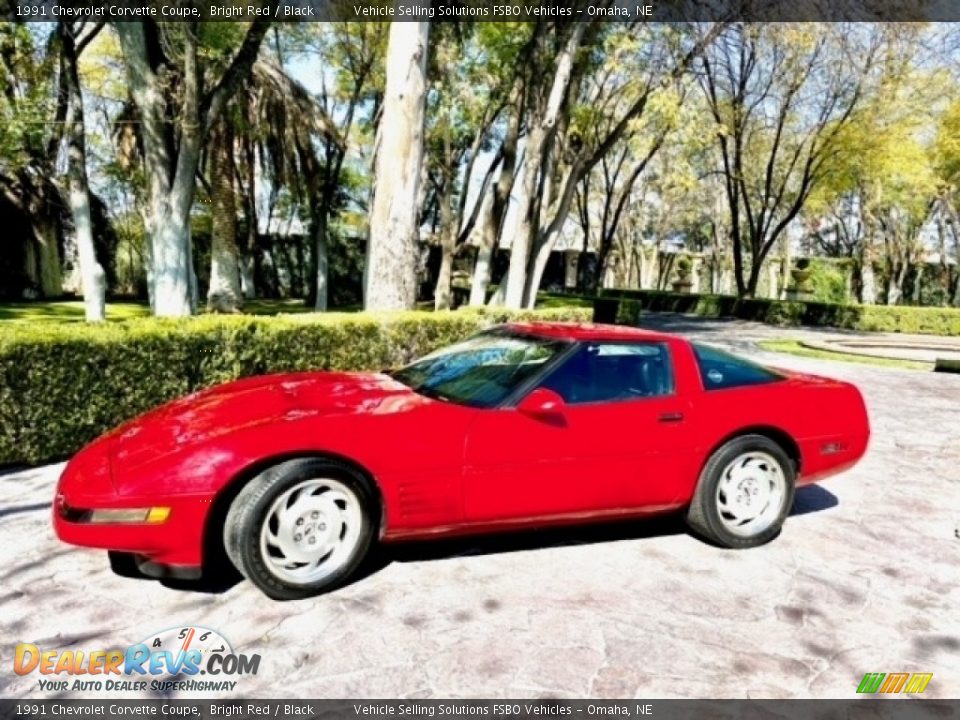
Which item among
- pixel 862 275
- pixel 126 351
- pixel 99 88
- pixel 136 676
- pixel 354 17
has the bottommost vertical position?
pixel 136 676

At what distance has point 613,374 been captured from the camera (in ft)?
13.1

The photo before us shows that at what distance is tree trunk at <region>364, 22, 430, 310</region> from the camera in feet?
30.1

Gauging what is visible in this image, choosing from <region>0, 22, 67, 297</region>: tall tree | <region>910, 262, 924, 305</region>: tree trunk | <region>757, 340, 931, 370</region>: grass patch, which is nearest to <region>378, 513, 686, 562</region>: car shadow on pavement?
<region>0, 22, 67, 297</region>: tall tree

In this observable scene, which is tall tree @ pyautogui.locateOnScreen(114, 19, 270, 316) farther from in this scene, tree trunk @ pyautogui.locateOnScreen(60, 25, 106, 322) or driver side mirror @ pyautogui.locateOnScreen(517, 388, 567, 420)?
driver side mirror @ pyautogui.locateOnScreen(517, 388, 567, 420)

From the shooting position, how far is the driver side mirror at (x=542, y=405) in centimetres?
347

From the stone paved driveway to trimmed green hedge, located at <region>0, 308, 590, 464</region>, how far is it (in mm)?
1100

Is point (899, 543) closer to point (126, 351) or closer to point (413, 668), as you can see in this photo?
point (413, 668)

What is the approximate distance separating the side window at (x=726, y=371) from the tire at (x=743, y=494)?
0.37m

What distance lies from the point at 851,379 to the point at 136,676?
40.6ft

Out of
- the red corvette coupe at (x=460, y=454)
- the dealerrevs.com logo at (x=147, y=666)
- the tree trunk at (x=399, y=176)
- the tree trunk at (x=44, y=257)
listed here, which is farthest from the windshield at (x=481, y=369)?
the tree trunk at (x=44, y=257)

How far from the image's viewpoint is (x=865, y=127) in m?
23.5

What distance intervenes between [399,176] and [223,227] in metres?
9.11

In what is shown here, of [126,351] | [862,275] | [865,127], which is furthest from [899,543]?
[862,275]

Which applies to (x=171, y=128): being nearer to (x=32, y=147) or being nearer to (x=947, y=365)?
(x=32, y=147)
